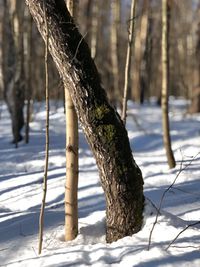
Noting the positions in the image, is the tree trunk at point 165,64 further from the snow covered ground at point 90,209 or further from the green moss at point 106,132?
the green moss at point 106,132

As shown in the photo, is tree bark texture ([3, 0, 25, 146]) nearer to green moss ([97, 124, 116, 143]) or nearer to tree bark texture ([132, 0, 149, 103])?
green moss ([97, 124, 116, 143])

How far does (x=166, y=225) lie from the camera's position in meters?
3.63

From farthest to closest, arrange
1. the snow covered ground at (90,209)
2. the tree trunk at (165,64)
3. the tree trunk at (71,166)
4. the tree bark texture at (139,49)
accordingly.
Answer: the tree bark texture at (139,49) → the tree trunk at (165,64) → the tree trunk at (71,166) → the snow covered ground at (90,209)

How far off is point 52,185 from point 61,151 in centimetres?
198

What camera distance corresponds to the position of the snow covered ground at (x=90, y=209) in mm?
3332

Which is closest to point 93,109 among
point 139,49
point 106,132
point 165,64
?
point 106,132

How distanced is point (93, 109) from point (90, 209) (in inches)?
61.7

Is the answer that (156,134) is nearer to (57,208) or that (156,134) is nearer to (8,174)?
(8,174)

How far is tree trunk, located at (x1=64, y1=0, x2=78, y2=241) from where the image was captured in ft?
12.7

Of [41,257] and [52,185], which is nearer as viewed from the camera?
[41,257]

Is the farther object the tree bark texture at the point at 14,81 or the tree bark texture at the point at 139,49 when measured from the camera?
the tree bark texture at the point at 139,49

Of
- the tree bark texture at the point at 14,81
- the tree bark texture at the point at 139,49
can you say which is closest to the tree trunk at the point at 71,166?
the tree bark texture at the point at 14,81

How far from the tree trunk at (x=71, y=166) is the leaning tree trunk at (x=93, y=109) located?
24 cm

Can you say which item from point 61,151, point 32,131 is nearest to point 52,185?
point 61,151
